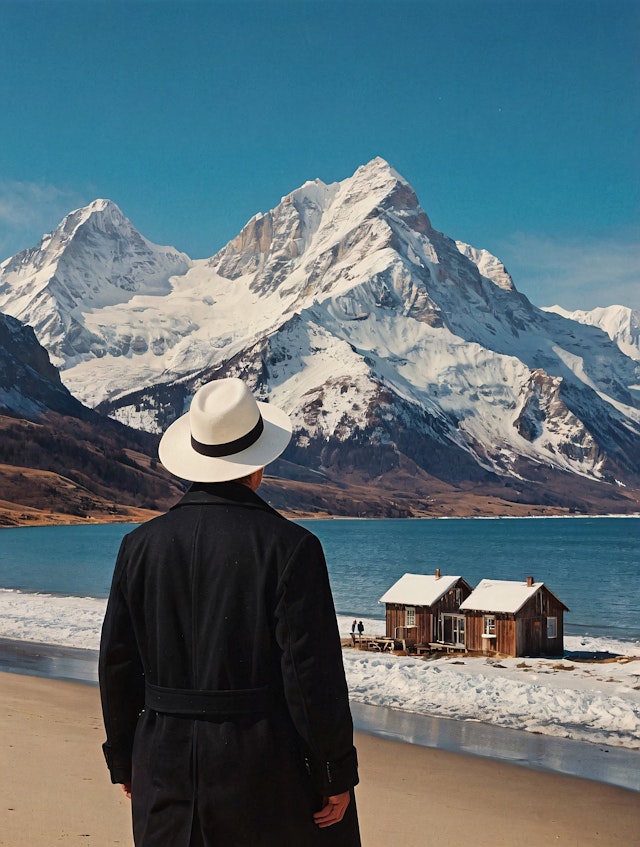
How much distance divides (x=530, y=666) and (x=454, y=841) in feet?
67.9

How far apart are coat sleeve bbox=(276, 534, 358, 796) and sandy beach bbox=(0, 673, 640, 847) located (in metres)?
5.85

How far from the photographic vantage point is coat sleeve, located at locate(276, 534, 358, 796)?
4.41m

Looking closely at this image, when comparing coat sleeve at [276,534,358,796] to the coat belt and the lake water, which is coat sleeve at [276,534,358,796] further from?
the lake water

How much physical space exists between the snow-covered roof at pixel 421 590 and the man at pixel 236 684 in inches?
1230

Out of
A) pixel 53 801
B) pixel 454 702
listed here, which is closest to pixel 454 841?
pixel 53 801

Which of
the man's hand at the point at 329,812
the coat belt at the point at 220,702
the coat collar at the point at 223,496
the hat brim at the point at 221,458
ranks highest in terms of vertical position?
the hat brim at the point at 221,458

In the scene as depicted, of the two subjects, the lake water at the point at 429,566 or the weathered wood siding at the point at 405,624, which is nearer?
the weathered wood siding at the point at 405,624

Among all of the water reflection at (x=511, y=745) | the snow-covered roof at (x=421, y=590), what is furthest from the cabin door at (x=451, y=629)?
the water reflection at (x=511, y=745)

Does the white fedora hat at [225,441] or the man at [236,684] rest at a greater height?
the white fedora hat at [225,441]

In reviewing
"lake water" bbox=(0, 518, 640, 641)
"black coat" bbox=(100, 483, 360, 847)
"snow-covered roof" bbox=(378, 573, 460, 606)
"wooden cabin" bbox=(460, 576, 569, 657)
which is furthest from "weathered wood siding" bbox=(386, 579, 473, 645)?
"black coat" bbox=(100, 483, 360, 847)

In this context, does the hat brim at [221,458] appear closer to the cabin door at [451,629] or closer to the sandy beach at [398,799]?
the sandy beach at [398,799]

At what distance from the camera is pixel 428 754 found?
1647 centimetres

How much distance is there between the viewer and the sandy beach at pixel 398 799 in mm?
10211

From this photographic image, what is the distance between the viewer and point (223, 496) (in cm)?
479
